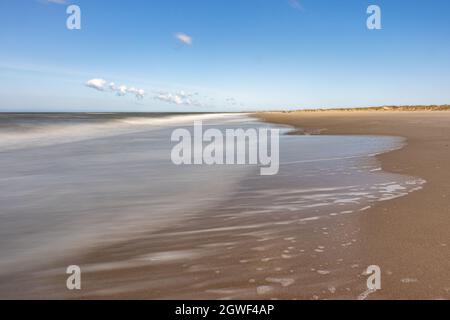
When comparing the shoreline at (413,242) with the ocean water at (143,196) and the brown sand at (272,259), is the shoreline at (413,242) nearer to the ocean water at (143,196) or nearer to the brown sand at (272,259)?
the brown sand at (272,259)

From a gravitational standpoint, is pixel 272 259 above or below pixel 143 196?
below

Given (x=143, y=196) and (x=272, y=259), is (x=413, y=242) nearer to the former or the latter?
(x=272, y=259)

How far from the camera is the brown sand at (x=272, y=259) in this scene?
2670 millimetres

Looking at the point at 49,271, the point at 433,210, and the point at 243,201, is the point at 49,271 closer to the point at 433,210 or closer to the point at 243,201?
the point at 243,201

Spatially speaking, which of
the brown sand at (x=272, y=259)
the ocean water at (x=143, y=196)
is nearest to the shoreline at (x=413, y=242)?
the brown sand at (x=272, y=259)

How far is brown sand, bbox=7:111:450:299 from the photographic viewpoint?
267 centimetres

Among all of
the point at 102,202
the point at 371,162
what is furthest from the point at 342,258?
the point at 371,162

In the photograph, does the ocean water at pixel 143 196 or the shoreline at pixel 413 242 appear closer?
the shoreline at pixel 413 242

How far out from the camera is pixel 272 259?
3.19 metres

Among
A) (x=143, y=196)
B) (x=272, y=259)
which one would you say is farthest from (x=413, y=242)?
(x=143, y=196)

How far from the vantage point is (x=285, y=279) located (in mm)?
2814

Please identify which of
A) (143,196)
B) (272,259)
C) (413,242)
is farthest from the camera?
(143,196)

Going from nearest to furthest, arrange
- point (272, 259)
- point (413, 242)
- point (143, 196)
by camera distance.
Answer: point (272, 259) < point (413, 242) < point (143, 196)

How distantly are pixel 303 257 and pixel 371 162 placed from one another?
19.8 feet
